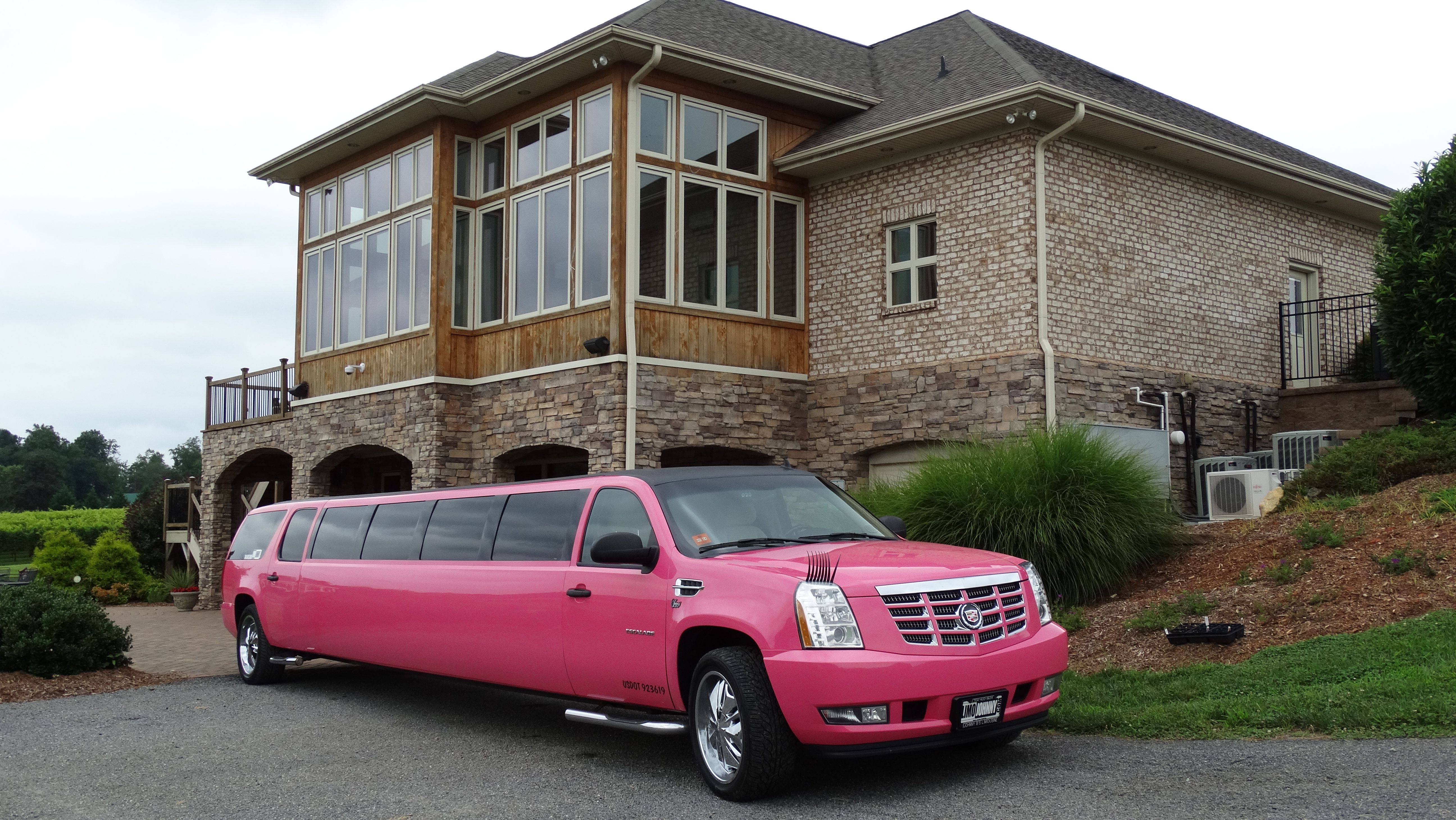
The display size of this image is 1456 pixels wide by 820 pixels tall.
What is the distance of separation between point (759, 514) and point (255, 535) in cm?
650

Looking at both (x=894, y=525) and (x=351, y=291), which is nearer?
(x=894, y=525)

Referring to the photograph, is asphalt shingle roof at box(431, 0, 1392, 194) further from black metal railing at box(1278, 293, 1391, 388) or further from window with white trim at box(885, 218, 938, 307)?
black metal railing at box(1278, 293, 1391, 388)

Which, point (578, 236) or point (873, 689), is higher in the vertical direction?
point (578, 236)

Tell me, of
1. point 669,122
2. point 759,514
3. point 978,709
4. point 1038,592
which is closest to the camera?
point 978,709

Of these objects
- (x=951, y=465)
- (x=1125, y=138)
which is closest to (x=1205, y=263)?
(x=1125, y=138)

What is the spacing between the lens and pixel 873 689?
5.86 meters

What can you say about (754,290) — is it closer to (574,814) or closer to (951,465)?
(951,465)

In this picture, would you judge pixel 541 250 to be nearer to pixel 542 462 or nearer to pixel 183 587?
pixel 542 462

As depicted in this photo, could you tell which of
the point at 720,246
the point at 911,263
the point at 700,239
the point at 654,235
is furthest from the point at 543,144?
the point at 911,263

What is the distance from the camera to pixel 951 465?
12.0m

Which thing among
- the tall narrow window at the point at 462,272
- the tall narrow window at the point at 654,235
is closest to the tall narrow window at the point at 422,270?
the tall narrow window at the point at 462,272

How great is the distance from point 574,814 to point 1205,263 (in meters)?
14.0

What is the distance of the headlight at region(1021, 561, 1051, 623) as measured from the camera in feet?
22.0

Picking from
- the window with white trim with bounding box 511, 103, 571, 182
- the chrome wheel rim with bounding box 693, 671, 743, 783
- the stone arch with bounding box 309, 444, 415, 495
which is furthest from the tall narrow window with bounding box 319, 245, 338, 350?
the chrome wheel rim with bounding box 693, 671, 743, 783
